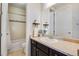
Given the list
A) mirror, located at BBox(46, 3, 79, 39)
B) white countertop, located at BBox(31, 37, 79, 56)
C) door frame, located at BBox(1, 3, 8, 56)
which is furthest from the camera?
door frame, located at BBox(1, 3, 8, 56)

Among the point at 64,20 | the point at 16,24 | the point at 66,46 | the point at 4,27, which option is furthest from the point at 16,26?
the point at 66,46

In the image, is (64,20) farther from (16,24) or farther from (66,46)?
(16,24)

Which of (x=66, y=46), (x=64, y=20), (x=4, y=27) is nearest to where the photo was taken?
(x=66, y=46)

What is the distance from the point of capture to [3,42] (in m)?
1.89

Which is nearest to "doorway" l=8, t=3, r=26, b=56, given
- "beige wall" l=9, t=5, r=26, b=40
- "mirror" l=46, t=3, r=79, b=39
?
"beige wall" l=9, t=5, r=26, b=40

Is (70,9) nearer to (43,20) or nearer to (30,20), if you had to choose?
(43,20)

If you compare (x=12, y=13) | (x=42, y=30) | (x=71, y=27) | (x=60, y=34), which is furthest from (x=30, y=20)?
(x=71, y=27)

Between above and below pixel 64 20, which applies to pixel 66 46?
below

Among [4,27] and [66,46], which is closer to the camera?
[66,46]

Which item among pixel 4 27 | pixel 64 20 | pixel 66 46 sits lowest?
pixel 66 46

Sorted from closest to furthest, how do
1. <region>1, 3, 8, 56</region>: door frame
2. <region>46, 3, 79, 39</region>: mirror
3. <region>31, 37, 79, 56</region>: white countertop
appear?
<region>31, 37, 79, 56</region>: white countertop → <region>46, 3, 79, 39</region>: mirror → <region>1, 3, 8, 56</region>: door frame

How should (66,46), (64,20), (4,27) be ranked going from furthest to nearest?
1. (4,27)
2. (64,20)
3. (66,46)

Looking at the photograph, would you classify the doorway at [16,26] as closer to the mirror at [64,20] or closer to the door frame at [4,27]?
the door frame at [4,27]

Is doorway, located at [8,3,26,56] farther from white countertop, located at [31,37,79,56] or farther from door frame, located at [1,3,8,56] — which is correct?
white countertop, located at [31,37,79,56]
